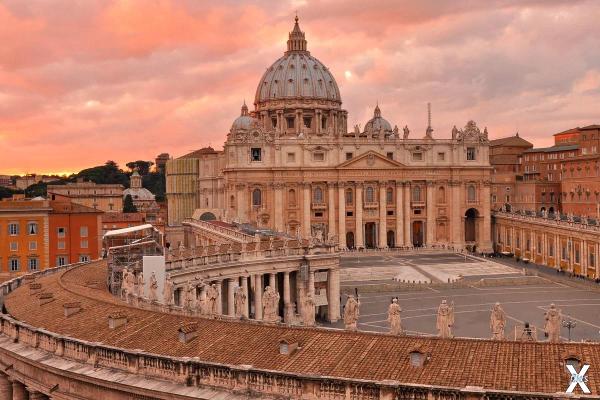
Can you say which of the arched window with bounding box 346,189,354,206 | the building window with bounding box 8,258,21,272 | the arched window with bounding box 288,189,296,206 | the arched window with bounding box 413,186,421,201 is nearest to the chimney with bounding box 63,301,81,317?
the building window with bounding box 8,258,21,272

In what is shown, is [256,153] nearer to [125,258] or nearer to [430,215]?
[430,215]

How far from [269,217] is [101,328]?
271 feet

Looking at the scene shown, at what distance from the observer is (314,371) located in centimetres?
2072

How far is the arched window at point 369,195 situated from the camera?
366 feet

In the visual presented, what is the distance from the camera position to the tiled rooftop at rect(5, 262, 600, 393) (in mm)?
19234

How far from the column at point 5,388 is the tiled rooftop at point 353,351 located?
2.54 meters

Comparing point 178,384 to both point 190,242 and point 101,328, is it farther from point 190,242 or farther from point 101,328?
point 190,242

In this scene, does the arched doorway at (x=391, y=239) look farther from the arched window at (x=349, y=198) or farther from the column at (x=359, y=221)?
the arched window at (x=349, y=198)

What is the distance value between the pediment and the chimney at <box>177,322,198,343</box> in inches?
3354

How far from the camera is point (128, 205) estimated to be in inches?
6004

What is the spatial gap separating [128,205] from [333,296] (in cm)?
9919

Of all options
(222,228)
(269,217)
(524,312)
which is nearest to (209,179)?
(269,217)

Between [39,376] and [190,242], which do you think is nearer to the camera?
[39,376]

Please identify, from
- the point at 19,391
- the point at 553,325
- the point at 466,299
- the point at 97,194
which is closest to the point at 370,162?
the point at 466,299
